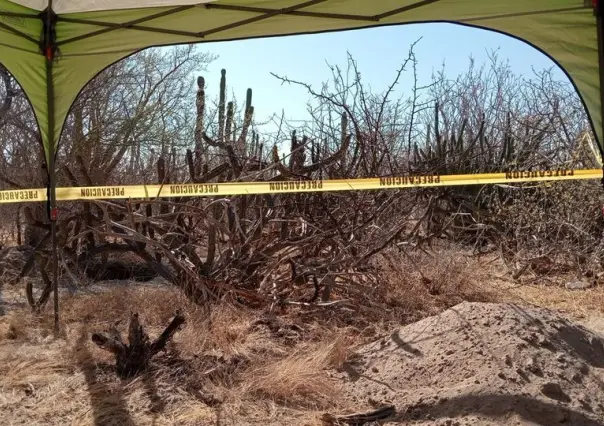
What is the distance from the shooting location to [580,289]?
7.55 m

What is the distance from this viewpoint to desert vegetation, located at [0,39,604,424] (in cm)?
421

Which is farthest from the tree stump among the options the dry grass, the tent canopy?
the dry grass

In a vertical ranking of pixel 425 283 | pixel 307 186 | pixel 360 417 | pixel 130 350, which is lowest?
pixel 360 417

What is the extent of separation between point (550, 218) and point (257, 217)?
407cm

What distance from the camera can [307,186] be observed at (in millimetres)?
5613

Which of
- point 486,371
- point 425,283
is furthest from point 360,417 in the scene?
point 425,283

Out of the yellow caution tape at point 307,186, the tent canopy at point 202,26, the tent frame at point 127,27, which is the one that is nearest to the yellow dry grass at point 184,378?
the tent frame at point 127,27

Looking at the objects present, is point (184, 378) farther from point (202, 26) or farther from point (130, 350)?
point (202, 26)

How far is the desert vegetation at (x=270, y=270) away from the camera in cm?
421

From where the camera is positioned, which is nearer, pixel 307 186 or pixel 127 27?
pixel 127 27

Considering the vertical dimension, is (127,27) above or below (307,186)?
above

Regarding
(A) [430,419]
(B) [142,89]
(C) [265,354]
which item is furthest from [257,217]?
(B) [142,89]

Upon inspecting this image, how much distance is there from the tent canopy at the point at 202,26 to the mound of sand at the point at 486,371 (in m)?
1.53

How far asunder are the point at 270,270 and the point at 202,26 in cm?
255
